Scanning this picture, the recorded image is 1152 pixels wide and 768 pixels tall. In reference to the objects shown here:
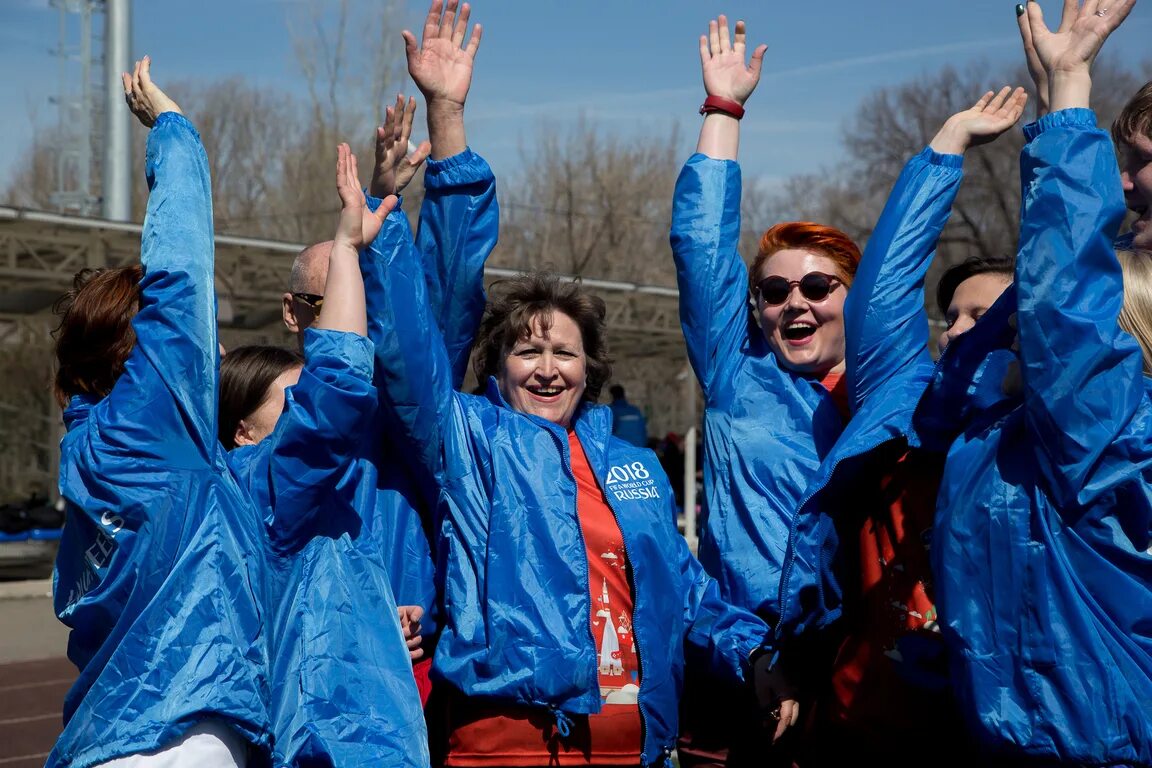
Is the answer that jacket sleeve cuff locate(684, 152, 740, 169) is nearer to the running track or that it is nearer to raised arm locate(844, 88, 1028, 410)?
raised arm locate(844, 88, 1028, 410)

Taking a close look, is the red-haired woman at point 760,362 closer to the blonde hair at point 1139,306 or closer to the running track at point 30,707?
the blonde hair at point 1139,306

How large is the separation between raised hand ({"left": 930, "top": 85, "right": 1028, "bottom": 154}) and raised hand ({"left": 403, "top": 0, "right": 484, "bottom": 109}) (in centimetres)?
123

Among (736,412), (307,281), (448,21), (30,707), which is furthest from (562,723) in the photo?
(30,707)

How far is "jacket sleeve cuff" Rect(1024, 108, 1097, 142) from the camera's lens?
2248mm

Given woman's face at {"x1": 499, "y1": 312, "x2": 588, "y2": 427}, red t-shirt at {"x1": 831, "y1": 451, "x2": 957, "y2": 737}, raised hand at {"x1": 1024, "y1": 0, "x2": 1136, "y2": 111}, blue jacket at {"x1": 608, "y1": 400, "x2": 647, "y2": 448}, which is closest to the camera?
raised hand at {"x1": 1024, "y1": 0, "x2": 1136, "y2": 111}

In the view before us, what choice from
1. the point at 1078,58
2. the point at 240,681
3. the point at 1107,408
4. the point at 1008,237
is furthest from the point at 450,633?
the point at 1008,237

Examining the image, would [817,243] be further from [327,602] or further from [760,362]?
[327,602]

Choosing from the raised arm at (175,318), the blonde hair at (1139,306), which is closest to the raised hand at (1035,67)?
the blonde hair at (1139,306)

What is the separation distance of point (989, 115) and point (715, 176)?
2.35 feet

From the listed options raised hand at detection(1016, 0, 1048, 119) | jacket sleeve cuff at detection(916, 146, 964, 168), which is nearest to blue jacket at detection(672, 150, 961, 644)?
jacket sleeve cuff at detection(916, 146, 964, 168)

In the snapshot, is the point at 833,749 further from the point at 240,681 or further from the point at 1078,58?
the point at 1078,58

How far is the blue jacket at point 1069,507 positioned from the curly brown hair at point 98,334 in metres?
1.80

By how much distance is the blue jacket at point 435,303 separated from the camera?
3191 mm

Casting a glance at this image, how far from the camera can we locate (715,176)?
3438 mm
